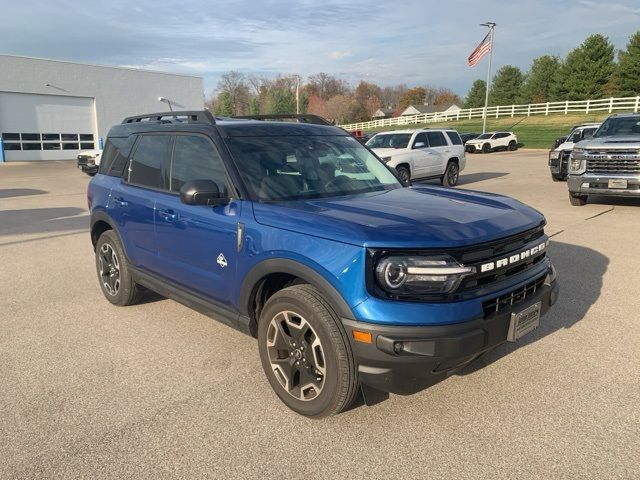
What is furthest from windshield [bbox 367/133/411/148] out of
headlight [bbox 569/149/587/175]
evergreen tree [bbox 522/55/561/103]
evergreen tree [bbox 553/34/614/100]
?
evergreen tree [bbox 522/55/561/103]

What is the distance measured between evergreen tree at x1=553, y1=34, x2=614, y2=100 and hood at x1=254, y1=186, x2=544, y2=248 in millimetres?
58580

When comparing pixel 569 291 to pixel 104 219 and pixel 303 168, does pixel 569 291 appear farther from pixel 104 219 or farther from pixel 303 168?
pixel 104 219

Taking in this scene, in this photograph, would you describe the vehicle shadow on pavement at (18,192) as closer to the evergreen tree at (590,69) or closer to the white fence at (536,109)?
the white fence at (536,109)

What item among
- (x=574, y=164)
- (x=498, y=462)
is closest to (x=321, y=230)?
(x=498, y=462)

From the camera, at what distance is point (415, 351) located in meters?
2.61

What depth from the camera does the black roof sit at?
12.9ft

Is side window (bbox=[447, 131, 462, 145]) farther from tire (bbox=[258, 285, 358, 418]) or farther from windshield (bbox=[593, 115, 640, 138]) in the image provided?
tire (bbox=[258, 285, 358, 418])

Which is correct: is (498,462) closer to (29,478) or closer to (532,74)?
(29,478)

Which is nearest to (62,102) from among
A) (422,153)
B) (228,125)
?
(422,153)

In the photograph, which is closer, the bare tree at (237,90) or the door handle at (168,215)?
the door handle at (168,215)

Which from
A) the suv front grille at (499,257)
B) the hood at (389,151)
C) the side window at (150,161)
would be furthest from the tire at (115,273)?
the hood at (389,151)

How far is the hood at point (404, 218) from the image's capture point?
8.94 feet

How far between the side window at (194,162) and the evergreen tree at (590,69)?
59.0 m

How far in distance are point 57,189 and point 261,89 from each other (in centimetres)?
10967
